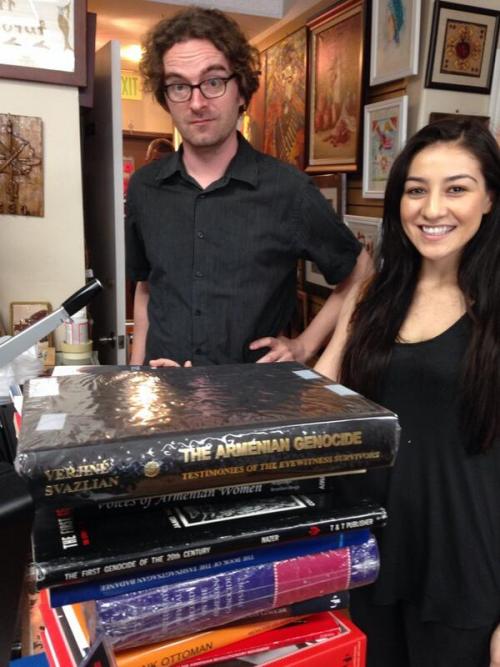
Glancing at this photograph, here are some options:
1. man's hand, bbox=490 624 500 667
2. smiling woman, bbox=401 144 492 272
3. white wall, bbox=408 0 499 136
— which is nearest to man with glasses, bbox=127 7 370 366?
smiling woman, bbox=401 144 492 272

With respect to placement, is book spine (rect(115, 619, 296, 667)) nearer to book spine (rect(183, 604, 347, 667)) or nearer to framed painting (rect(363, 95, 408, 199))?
book spine (rect(183, 604, 347, 667))

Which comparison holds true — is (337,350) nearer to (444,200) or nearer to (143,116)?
(444,200)

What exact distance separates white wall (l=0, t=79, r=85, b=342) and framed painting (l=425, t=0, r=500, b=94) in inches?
48.4

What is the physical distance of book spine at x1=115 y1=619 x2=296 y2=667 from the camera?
495 millimetres

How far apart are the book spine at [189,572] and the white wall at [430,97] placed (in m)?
1.75

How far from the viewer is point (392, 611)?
1098 millimetres

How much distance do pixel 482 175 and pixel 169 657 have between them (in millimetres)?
903

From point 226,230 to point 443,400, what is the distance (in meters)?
0.61

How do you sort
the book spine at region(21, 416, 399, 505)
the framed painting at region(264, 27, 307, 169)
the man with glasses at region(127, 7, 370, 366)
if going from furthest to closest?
the framed painting at region(264, 27, 307, 169)
the man with glasses at region(127, 7, 370, 366)
the book spine at region(21, 416, 399, 505)

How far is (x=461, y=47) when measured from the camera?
6.24ft

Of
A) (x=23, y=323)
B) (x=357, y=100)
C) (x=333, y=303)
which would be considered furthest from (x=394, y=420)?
(x=357, y=100)

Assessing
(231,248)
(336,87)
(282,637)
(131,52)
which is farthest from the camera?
(131,52)

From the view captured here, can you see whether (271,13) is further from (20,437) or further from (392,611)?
(20,437)

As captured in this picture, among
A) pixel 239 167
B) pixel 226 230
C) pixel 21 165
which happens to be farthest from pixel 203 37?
pixel 21 165
